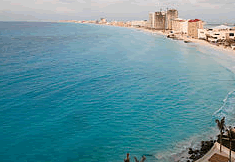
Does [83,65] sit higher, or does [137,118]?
[83,65]

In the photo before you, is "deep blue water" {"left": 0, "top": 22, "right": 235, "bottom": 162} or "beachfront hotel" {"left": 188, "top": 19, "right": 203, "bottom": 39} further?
"beachfront hotel" {"left": 188, "top": 19, "right": 203, "bottom": 39}

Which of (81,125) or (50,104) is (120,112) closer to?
(81,125)

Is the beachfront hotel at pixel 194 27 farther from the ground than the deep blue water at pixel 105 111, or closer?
farther from the ground

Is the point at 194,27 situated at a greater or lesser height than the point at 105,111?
greater

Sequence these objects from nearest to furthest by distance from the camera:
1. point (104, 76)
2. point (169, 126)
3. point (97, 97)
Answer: point (169, 126), point (97, 97), point (104, 76)

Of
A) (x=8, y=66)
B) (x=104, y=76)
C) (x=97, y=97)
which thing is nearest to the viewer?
(x=97, y=97)

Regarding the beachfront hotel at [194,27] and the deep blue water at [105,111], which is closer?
the deep blue water at [105,111]

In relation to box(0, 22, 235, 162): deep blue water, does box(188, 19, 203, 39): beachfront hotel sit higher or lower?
higher

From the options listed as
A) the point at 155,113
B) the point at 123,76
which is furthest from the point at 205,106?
the point at 123,76

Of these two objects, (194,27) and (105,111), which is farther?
(194,27)

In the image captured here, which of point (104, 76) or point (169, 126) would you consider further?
point (104, 76)
